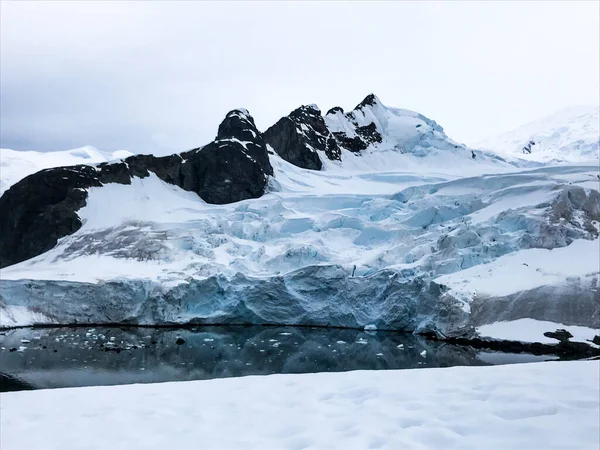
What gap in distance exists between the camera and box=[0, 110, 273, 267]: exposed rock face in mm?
59991

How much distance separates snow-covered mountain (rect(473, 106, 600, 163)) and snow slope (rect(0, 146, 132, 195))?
277ft

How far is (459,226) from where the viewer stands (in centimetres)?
4438

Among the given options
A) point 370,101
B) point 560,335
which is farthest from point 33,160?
point 560,335

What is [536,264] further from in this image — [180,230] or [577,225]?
[180,230]

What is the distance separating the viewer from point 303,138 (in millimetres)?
78250

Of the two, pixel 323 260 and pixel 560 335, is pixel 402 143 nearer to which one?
pixel 323 260

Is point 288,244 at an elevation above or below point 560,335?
above

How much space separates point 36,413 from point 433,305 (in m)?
33.7

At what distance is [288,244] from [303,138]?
107ft

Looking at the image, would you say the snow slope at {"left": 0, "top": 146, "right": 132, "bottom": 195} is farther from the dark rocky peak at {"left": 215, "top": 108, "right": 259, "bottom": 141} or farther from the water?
the water

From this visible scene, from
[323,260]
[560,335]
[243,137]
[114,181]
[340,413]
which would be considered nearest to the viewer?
[340,413]

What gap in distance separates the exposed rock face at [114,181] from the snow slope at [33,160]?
72.4 feet

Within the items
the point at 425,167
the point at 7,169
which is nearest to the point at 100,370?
the point at 425,167

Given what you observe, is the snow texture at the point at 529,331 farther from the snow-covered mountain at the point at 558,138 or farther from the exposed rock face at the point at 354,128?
the snow-covered mountain at the point at 558,138
